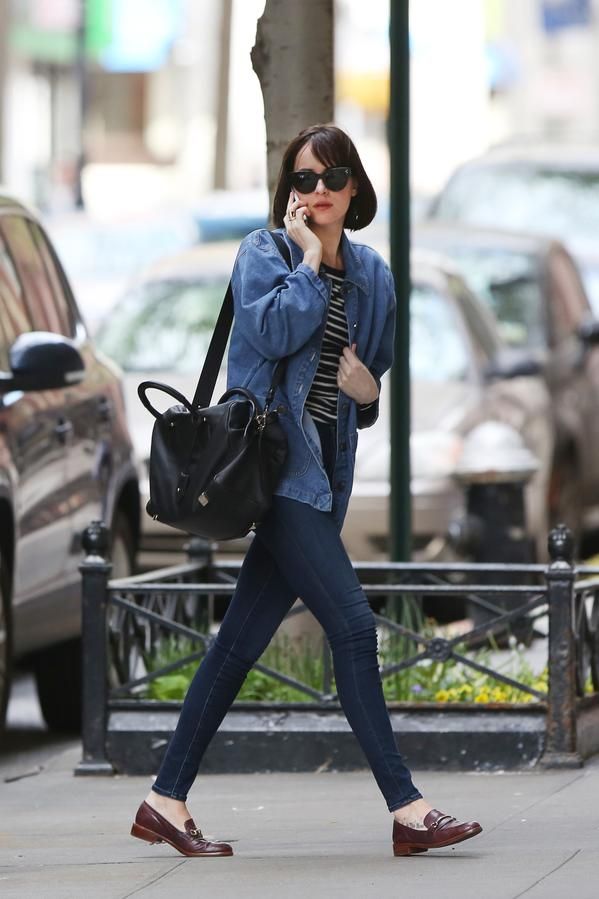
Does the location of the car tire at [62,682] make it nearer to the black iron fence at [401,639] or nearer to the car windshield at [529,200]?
the black iron fence at [401,639]

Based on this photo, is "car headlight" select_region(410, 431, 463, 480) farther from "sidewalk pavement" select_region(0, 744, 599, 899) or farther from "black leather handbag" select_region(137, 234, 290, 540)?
"black leather handbag" select_region(137, 234, 290, 540)

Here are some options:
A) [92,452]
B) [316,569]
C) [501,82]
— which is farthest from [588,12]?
[316,569]

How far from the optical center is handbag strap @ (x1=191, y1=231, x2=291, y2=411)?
555 centimetres

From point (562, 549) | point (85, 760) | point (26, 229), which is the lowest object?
point (85, 760)

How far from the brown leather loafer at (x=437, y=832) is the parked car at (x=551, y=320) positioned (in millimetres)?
7469

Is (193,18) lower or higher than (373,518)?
higher

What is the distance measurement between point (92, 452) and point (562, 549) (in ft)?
7.74

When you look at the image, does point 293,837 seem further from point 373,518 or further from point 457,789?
point 373,518

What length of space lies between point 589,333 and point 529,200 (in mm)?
4324

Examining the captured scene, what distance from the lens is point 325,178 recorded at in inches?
223

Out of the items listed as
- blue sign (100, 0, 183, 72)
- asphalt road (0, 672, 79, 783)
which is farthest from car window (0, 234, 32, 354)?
blue sign (100, 0, 183, 72)

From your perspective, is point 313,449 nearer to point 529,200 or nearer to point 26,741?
point 26,741

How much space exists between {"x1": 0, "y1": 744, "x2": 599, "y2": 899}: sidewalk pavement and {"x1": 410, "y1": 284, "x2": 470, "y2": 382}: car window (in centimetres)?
456

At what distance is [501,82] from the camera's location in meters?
65.6
